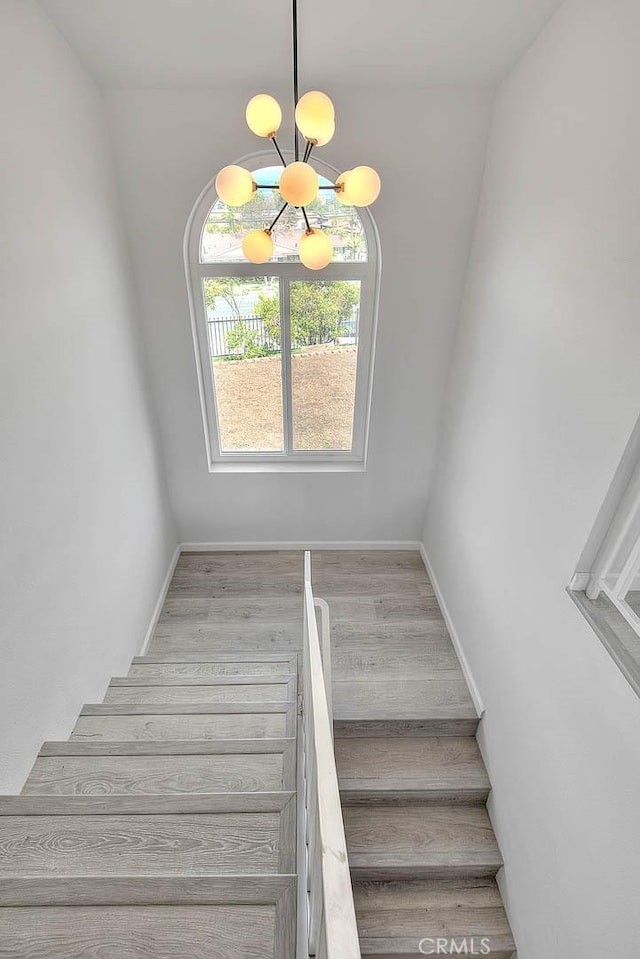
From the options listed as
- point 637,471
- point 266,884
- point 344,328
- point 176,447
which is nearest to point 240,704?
point 266,884

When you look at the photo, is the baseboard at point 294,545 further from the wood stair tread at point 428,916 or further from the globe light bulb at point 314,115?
the globe light bulb at point 314,115

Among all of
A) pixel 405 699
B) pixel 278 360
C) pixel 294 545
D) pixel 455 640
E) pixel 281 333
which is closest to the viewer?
pixel 405 699

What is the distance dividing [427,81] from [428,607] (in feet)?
10.6

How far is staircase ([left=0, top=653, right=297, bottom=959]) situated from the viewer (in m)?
1.21

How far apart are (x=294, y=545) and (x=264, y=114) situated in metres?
3.23

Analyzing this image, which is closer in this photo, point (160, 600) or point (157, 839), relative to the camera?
point (157, 839)

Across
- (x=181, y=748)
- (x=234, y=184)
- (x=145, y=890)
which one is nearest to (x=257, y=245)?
(x=234, y=184)

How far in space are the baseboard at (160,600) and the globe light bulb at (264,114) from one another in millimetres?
2929

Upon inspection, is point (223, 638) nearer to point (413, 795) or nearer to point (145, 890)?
point (413, 795)

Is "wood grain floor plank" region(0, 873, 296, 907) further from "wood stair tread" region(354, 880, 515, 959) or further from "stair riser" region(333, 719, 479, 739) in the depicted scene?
"stair riser" region(333, 719, 479, 739)

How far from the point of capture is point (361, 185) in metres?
1.78

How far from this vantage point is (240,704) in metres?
2.34

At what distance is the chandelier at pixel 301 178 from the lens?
1.58 meters

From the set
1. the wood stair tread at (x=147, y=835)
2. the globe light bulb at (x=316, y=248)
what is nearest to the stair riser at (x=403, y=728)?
the wood stair tread at (x=147, y=835)
